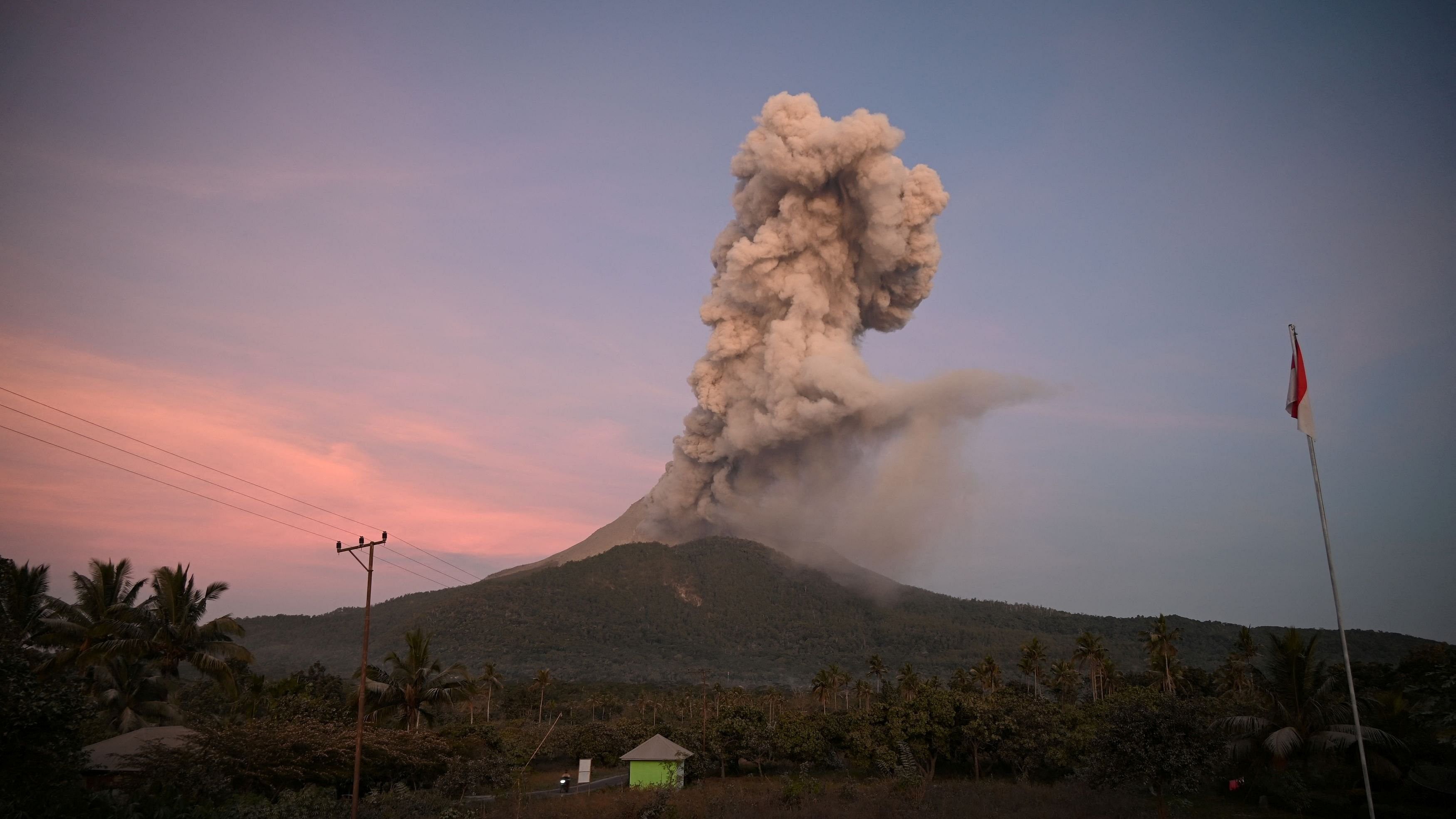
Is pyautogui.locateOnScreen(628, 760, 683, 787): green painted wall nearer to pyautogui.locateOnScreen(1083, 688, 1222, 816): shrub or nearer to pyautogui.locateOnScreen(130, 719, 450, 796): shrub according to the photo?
pyautogui.locateOnScreen(130, 719, 450, 796): shrub

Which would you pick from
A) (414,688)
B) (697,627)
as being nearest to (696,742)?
(414,688)

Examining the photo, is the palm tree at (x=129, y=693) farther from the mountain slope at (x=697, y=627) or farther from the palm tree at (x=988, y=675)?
the mountain slope at (x=697, y=627)

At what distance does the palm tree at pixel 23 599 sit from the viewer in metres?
29.3

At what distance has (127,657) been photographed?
30.4m

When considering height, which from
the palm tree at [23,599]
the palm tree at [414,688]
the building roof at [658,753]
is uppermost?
the palm tree at [23,599]

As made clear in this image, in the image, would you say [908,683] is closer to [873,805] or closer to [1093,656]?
[1093,656]

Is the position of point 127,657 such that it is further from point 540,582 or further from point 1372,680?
point 540,582

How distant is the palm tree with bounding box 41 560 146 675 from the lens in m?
28.8

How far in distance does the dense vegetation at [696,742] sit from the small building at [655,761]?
1.87 m

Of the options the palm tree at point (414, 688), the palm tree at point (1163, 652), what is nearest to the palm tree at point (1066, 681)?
the palm tree at point (1163, 652)

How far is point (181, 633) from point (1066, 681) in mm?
61650

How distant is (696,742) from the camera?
Result: 52312 mm

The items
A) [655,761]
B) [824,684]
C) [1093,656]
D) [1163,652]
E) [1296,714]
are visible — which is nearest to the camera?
[1296,714]

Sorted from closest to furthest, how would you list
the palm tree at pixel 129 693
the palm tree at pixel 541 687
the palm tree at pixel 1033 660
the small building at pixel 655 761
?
1. the palm tree at pixel 129 693
2. the small building at pixel 655 761
3. the palm tree at pixel 1033 660
4. the palm tree at pixel 541 687
